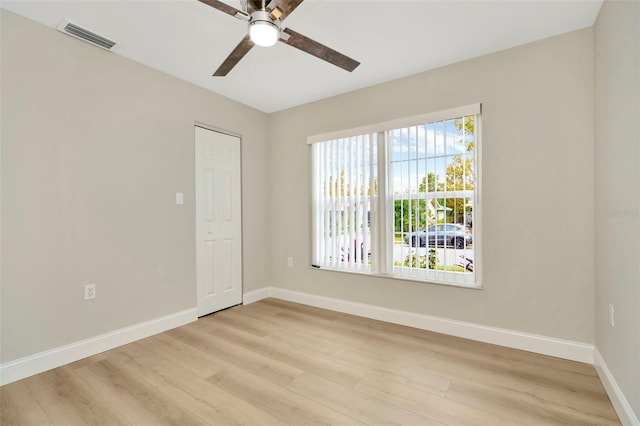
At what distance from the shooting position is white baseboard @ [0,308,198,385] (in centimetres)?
204

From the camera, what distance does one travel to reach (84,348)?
238 cm

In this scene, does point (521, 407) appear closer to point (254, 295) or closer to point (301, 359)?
point (301, 359)

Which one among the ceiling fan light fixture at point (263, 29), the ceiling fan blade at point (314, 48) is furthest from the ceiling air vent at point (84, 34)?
the ceiling fan blade at point (314, 48)

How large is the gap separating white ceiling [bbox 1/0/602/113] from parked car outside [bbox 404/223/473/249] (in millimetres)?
1578

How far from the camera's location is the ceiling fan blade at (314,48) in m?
1.78

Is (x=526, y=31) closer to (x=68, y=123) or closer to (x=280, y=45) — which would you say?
(x=280, y=45)

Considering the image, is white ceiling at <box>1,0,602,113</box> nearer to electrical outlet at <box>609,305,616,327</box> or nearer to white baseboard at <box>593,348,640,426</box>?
electrical outlet at <box>609,305,616,327</box>

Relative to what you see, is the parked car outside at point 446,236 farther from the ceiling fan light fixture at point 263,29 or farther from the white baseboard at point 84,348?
the white baseboard at point 84,348

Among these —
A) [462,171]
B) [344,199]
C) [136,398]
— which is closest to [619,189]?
[462,171]

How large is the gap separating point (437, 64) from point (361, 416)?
297cm

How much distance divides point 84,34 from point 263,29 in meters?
1.73

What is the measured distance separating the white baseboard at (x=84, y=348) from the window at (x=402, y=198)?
1.79 metres

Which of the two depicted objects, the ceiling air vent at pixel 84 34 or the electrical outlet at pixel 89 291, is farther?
the electrical outlet at pixel 89 291

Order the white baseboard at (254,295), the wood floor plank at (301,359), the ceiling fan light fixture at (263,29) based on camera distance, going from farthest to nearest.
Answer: the white baseboard at (254,295) < the wood floor plank at (301,359) < the ceiling fan light fixture at (263,29)
